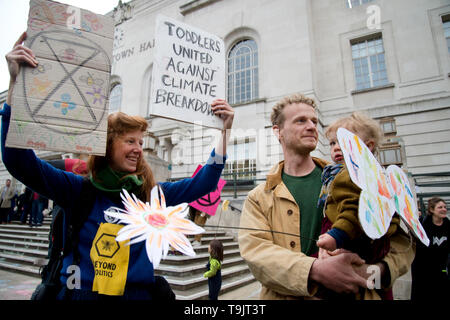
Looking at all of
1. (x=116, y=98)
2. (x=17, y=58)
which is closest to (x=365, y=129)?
(x=17, y=58)

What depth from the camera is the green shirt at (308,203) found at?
1.39m

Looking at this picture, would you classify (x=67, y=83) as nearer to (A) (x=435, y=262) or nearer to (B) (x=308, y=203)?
(B) (x=308, y=203)

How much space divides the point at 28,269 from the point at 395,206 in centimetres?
754

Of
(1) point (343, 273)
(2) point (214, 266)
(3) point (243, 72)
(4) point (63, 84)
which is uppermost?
(3) point (243, 72)

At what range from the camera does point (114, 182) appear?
4.49 ft

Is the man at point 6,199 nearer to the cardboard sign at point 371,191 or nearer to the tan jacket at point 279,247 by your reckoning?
the tan jacket at point 279,247

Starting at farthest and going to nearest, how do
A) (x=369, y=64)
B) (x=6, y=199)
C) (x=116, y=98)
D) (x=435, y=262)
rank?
(x=116, y=98)
(x=369, y=64)
(x=6, y=199)
(x=435, y=262)

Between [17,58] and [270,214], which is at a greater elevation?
[17,58]

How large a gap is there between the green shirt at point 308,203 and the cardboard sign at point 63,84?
113cm

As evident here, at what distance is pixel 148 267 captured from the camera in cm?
130

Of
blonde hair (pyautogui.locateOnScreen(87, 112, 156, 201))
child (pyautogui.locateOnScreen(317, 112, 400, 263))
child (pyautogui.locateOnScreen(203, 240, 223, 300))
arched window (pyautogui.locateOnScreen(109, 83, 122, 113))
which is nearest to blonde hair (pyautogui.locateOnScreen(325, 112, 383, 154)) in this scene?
child (pyautogui.locateOnScreen(317, 112, 400, 263))

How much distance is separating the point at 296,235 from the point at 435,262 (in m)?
3.94

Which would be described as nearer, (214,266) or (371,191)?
(371,191)
